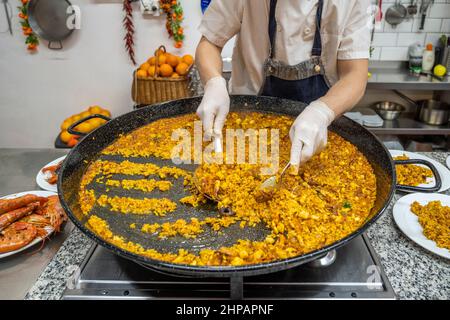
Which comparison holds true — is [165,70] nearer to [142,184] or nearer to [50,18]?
[50,18]

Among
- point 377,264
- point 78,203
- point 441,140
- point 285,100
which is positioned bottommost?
point 441,140

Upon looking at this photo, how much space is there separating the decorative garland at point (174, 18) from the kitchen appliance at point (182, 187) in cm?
188

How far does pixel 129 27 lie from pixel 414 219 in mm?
3196

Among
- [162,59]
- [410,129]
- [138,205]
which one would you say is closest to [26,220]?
[138,205]

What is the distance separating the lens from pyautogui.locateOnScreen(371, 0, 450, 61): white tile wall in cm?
363

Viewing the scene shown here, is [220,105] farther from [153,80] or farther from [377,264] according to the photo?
[153,80]

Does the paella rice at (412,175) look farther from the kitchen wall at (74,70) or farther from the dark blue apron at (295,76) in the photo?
the kitchen wall at (74,70)

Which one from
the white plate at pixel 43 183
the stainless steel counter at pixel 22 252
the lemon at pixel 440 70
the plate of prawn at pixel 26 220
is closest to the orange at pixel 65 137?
the stainless steel counter at pixel 22 252

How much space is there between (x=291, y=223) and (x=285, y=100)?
87 cm

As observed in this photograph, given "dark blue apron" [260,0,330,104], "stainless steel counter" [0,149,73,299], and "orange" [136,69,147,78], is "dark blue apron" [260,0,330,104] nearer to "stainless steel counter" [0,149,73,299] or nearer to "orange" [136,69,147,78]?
"stainless steel counter" [0,149,73,299]

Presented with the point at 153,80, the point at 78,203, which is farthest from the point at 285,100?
the point at 153,80

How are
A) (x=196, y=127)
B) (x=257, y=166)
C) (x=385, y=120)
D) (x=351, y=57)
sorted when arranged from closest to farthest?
(x=257, y=166) → (x=351, y=57) → (x=196, y=127) → (x=385, y=120)

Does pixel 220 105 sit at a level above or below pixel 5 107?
above

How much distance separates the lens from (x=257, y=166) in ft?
5.17
